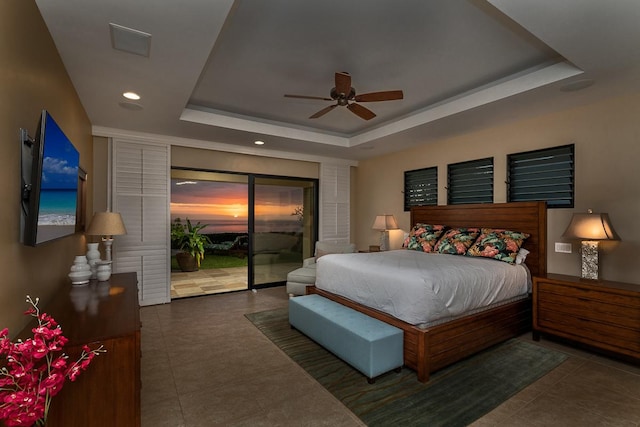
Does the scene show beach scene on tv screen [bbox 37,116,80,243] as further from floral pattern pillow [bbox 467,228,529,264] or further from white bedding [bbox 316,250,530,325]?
floral pattern pillow [bbox 467,228,529,264]

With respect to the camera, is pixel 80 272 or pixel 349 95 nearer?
pixel 80 272

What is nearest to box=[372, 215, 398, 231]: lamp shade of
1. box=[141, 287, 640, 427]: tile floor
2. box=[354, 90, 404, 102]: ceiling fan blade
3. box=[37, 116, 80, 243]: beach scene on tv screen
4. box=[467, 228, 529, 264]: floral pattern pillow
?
box=[467, 228, 529, 264]: floral pattern pillow

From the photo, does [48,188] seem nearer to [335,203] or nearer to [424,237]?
[424,237]

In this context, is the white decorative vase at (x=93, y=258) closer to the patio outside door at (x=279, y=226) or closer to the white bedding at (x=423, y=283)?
the white bedding at (x=423, y=283)

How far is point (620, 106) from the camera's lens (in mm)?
3234

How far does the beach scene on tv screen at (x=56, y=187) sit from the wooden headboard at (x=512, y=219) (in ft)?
14.6

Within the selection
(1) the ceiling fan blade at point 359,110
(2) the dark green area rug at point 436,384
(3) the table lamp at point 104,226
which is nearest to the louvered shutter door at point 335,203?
(1) the ceiling fan blade at point 359,110

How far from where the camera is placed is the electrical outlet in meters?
3.62

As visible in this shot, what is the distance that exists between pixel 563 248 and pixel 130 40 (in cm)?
465

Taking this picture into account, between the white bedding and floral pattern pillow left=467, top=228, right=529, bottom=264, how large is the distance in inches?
5.0

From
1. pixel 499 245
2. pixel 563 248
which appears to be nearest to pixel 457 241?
pixel 499 245

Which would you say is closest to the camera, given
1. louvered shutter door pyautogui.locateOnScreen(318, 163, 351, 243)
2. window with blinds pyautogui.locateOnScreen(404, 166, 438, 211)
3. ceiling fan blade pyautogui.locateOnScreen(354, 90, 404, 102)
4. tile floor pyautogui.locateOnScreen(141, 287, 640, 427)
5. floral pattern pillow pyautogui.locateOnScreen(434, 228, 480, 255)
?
tile floor pyautogui.locateOnScreen(141, 287, 640, 427)

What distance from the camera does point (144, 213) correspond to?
15.4ft

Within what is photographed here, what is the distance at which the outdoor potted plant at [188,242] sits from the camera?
714 centimetres
